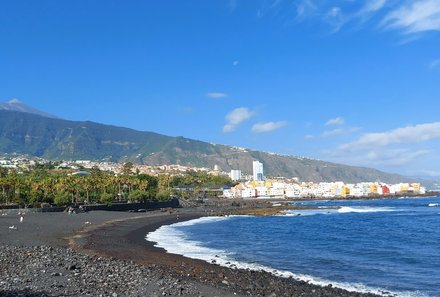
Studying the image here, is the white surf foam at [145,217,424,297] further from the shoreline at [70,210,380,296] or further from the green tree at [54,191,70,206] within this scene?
the green tree at [54,191,70,206]

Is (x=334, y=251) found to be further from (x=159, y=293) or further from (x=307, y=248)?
(x=159, y=293)

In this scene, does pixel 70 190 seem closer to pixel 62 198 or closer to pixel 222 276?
pixel 62 198

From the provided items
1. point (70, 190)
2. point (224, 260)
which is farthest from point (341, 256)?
point (70, 190)

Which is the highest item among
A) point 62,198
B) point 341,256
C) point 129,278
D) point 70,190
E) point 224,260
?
point 70,190

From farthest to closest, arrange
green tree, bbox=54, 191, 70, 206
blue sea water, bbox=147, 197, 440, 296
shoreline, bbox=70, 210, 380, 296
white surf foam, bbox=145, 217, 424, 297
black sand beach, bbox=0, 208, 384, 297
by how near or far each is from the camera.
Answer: green tree, bbox=54, 191, 70, 206
blue sea water, bbox=147, 197, 440, 296
white surf foam, bbox=145, 217, 424, 297
shoreline, bbox=70, 210, 380, 296
black sand beach, bbox=0, 208, 384, 297

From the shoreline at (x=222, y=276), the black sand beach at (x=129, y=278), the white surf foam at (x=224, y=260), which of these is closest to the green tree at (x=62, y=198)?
the white surf foam at (x=224, y=260)

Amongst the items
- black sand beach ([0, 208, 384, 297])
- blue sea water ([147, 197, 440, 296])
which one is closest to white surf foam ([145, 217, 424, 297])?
blue sea water ([147, 197, 440, 296])

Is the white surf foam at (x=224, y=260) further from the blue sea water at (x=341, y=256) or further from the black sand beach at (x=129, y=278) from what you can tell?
the black sand beach at (x=129, y=278)

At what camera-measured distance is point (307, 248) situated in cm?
3522

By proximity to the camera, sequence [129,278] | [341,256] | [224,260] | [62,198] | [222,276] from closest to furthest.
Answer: [129,278]
[222,276]
[224,260]
[341,256]
[62,198]

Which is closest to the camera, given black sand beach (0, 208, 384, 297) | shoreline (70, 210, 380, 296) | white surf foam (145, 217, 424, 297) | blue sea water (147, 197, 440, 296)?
black sand beach (0, 208, 384, 297)

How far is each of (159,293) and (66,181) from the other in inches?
3210

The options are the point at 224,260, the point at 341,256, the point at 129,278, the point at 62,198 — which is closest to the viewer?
the point at 129,278

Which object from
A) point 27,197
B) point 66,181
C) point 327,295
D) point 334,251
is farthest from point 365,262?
point 66,181
